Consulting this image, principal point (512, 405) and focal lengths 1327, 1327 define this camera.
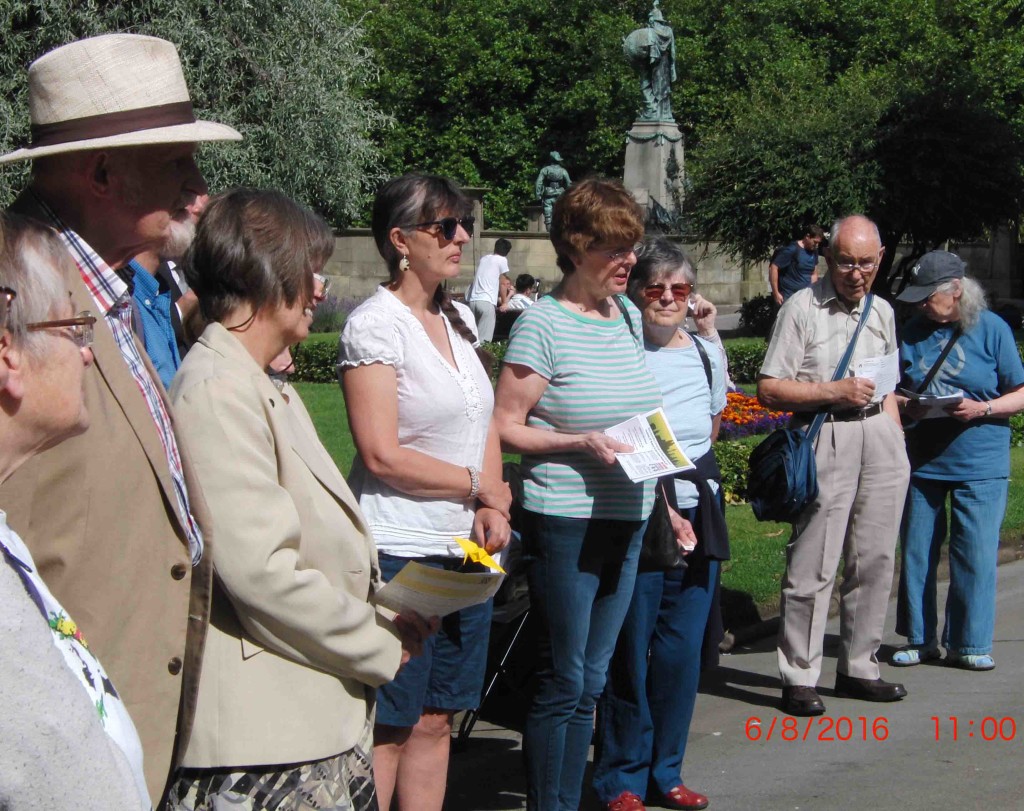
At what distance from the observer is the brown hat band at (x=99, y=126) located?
8.52 ft

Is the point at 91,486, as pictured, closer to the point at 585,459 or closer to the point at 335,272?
the point at 585,459

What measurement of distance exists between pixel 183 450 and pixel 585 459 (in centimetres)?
192

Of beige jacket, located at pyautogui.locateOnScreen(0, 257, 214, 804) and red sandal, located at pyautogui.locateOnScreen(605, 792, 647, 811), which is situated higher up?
beige jacket, located at pyautogui.locateOnScreen(0, 257, 214, 804)

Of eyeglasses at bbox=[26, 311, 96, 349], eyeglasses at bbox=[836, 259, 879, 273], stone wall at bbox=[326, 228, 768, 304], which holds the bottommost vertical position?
stone wall at bbox=[326, 228, 768, 304]

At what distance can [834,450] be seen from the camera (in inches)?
226

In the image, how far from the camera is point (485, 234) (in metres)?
33.7

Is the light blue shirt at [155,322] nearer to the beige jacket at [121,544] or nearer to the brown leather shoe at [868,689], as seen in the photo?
the beige jacket at [121,544]

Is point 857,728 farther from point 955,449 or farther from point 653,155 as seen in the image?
point 653,155

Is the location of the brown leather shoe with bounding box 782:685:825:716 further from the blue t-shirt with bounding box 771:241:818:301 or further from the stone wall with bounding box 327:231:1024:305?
the stone wall with bounding box 327:231:1024:305

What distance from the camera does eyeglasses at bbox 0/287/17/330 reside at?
5.70 feet

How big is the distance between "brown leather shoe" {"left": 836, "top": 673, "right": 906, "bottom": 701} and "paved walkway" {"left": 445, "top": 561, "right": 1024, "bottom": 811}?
0.19ft

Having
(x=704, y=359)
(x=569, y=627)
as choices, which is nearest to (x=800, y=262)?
(x=704, y=359)

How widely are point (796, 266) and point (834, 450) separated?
38.0 feet
